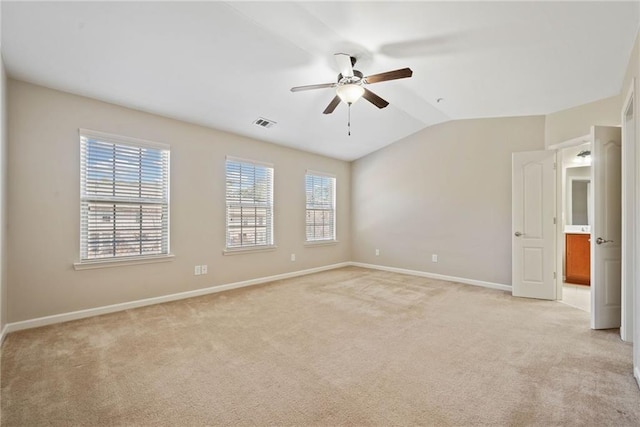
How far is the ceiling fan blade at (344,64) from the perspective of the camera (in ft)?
9.42

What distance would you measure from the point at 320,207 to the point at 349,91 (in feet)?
11.9

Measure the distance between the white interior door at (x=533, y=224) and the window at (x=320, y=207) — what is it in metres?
3.48

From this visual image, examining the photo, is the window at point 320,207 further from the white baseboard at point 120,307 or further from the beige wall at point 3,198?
the beige wall at point 3,198

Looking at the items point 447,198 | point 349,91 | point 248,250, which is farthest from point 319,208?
point 349,91

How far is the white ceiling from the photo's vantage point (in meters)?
2.48

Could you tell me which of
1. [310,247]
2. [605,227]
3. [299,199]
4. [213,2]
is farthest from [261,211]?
[605,227]

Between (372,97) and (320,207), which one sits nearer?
(372,97)

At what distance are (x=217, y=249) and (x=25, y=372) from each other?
259 centimetres

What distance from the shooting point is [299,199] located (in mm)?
6012

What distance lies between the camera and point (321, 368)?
238cm

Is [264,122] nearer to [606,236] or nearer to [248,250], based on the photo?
[248,250]

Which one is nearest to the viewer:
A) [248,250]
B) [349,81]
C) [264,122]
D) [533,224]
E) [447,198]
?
[349,81]

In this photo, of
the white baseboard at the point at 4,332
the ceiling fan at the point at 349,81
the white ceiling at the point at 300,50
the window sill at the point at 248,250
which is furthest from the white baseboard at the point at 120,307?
the ceiling fan at the point at 349,81

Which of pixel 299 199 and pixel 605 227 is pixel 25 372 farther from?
pixel 605 227
